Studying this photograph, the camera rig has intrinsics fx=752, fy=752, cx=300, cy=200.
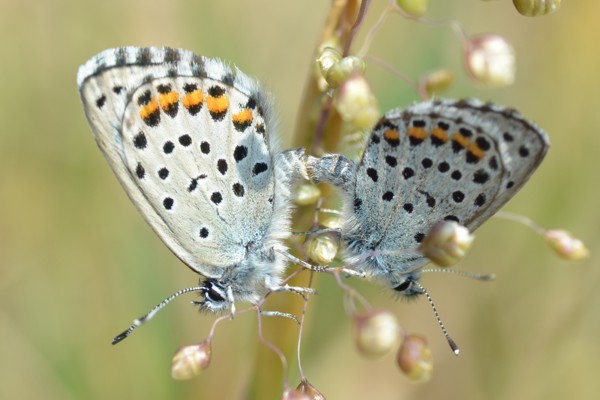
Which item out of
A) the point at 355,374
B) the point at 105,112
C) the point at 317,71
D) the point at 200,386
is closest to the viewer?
the point at 317,71

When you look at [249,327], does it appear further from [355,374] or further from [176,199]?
[176,199]

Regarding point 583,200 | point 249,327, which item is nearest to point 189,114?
point 249,327

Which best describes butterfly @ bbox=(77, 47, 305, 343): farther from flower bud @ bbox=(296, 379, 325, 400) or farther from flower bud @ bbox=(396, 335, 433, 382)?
flower bud @ bbox=(396, 335, 433, 382)

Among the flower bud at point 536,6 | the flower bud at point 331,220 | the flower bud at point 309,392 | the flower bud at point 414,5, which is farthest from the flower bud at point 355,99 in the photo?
the flower bud at point 309,392

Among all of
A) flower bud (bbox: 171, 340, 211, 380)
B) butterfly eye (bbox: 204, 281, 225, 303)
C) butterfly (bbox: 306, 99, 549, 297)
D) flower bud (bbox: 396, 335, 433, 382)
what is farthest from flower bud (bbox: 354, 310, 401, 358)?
butterfly eye (bbox: 204, 281, 225, 303)

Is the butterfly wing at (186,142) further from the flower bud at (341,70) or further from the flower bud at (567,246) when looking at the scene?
the flower bud at (567,246)

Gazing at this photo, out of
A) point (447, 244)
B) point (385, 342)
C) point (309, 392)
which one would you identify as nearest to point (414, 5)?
point (447, 244)
